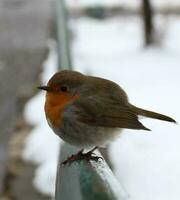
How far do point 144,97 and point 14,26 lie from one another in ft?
29.9

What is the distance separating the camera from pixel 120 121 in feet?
10.1

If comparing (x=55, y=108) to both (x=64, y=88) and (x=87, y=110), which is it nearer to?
(x=64, y=88)

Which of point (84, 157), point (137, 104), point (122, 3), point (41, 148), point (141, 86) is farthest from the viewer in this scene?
point (122, 3)

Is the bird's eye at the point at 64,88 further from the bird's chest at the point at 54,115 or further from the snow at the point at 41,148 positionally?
the snow at the point at 41,148

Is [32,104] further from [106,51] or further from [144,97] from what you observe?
[106,51]

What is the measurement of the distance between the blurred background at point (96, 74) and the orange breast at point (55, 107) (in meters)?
0.64

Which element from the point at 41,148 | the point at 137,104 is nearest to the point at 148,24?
the point at 137,104

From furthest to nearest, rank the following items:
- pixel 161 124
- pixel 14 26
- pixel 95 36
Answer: pixel 14 26 → pixel 95 36 → pixel 161 124

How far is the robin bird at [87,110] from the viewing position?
114 inches

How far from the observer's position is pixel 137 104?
6410 mm

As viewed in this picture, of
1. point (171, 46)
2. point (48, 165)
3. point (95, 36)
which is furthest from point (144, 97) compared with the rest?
point (95, 36)

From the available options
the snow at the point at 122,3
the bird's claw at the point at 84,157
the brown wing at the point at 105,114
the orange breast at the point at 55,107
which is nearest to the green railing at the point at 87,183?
the bird's claw at the point at 84,157

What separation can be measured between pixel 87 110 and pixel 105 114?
8 centimetres

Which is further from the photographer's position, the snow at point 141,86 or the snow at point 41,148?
the snow at point 41,148
